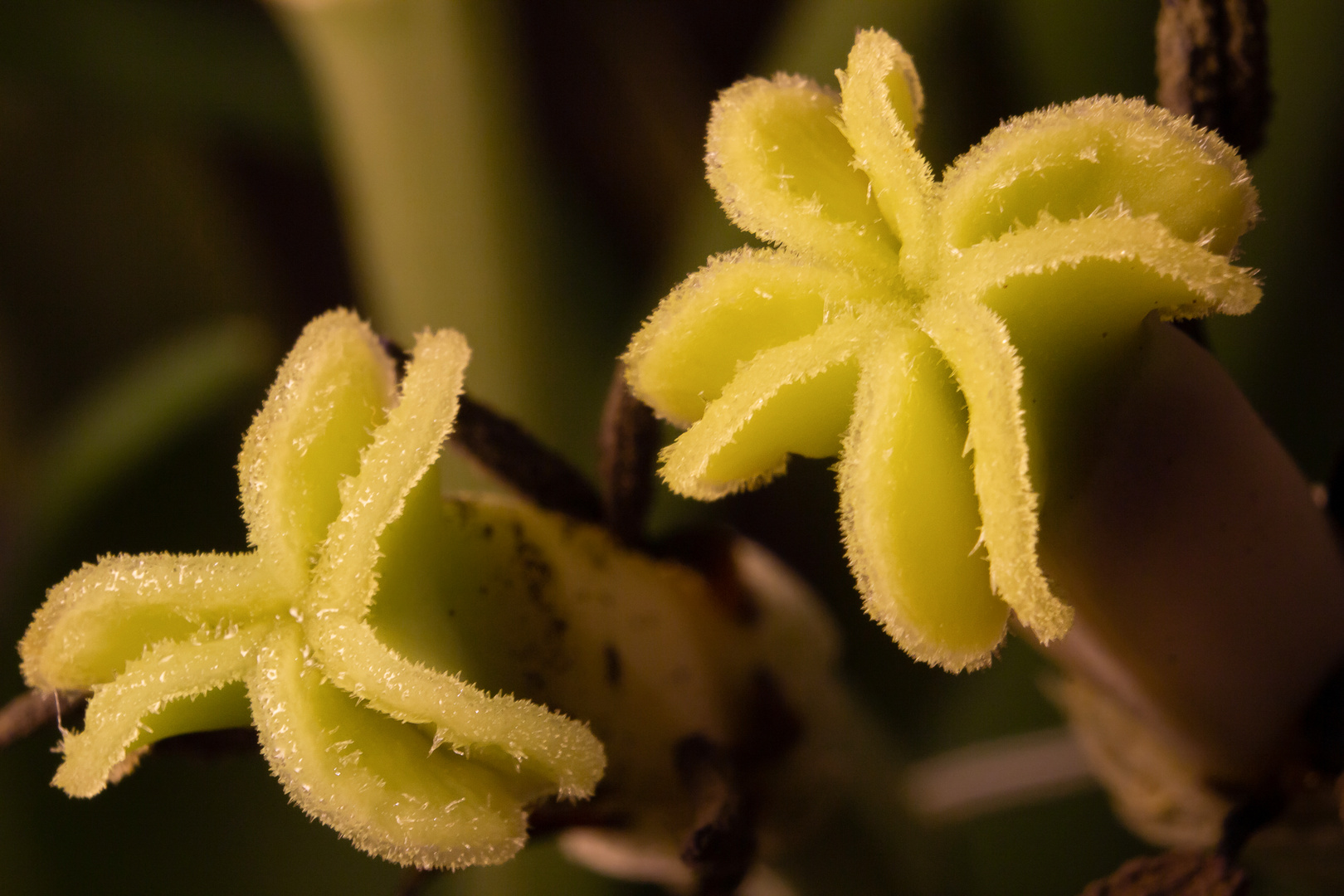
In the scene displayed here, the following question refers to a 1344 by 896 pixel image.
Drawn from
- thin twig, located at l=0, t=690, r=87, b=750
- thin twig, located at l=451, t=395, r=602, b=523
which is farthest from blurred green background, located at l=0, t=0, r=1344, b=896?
thin twig, located at l=451, t=395, r=602, b=523

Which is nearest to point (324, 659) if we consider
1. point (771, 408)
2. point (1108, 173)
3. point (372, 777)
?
point (372, 777)

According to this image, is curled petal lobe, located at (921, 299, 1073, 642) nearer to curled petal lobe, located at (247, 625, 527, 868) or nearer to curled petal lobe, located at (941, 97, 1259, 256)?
curled petal lobe, located at (941, 97, 1259, 256)

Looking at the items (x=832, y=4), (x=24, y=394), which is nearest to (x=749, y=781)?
(x=832, y=4)

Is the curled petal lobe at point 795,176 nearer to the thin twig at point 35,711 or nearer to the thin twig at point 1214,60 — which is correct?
the thin twig at point 1214,60

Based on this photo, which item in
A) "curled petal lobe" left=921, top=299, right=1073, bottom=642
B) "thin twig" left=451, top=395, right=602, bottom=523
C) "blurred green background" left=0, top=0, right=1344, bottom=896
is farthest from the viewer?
"blurred green background" left=0, top=0, right=1344, bottom=896

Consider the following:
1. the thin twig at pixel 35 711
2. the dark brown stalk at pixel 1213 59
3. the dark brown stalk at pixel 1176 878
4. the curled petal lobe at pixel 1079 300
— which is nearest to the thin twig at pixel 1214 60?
the dark brown stalk at pixel 1213 59

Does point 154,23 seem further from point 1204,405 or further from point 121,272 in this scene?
point 1204,405

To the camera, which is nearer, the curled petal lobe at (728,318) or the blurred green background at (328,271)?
the curled petal lobe at (728,318)
